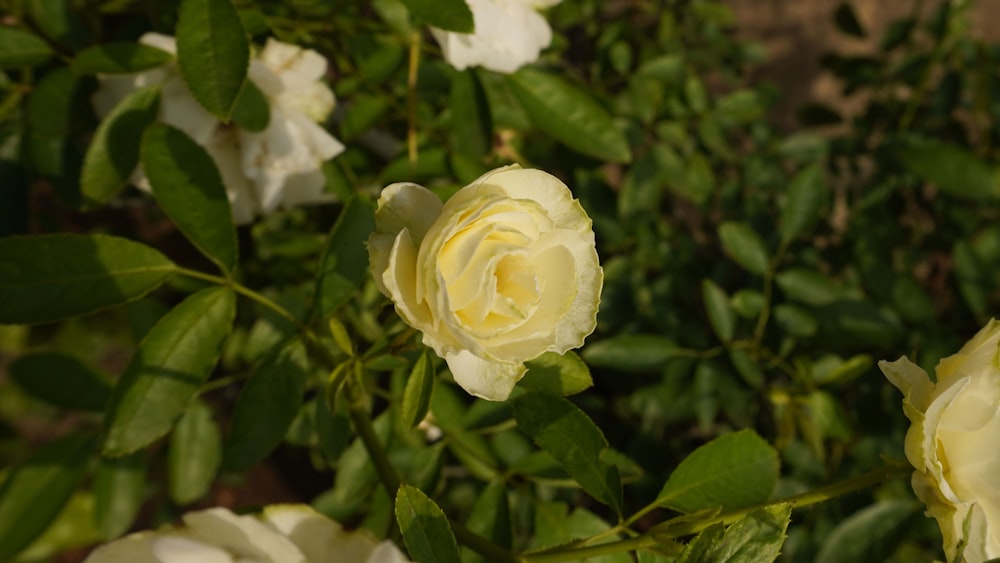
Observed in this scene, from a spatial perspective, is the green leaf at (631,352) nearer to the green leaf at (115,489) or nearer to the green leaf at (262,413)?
the green leaf at (262,413)

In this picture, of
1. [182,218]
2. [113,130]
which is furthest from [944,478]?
[113,130]

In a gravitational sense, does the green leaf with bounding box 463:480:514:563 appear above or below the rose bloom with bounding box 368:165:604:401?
below

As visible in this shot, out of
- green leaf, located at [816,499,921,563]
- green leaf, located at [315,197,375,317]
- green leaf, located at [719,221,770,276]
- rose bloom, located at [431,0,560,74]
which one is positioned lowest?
green leaf, located at [816,499,921,563]

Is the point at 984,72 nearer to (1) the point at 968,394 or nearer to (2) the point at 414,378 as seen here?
(1) the point at 968,394

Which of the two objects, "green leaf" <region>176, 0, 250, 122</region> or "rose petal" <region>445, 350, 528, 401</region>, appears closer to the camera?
"rose petal" <region>445, 350, 528, 401</region>

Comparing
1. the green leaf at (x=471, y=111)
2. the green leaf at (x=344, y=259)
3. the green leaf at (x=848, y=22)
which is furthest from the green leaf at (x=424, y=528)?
the green leaf at (x=848, y=22)

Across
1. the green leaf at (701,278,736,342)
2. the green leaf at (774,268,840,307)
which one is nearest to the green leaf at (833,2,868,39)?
the green leaf at (774,268,840,307)

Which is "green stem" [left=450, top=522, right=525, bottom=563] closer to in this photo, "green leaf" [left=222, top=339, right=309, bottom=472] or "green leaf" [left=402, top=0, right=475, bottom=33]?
"green leaf" [left=222, top=339, right=309, bottom=472]
